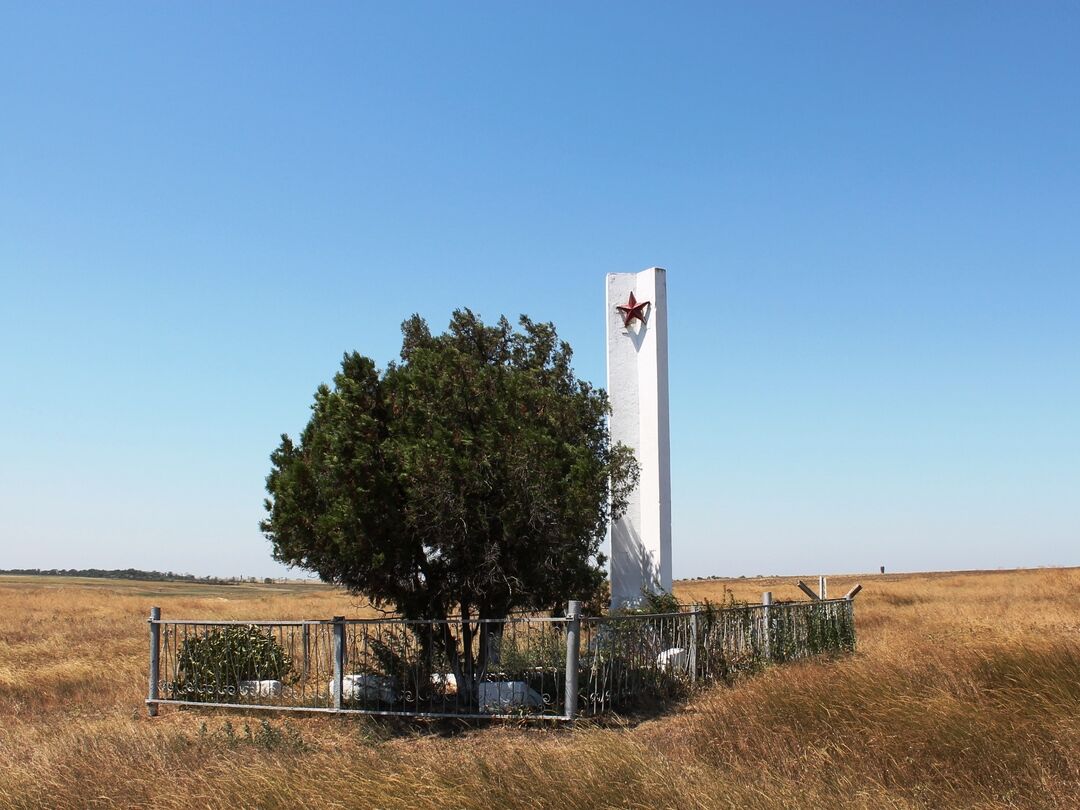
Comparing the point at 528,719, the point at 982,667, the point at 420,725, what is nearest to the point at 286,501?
the point at 420,725

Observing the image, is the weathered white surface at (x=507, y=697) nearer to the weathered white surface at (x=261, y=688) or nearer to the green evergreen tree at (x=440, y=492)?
the green evergreen tree at (x=440, y=492)

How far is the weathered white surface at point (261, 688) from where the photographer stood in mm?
15836

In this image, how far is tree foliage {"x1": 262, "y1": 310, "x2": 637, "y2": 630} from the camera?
45.9 feet

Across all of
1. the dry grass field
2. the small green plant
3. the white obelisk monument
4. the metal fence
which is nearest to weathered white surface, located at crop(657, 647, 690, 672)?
the metal fence

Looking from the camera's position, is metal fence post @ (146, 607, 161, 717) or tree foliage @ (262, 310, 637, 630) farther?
metal fence post @ (146, 607, 161, 717)

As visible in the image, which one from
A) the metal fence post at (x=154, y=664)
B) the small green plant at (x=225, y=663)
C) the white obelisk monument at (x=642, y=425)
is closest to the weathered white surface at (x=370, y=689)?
the small green plant at (x=225, y=663)

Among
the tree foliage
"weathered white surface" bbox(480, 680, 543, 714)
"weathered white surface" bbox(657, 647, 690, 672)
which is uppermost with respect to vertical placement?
the tree foliage

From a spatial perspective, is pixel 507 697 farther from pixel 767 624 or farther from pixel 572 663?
pixel 767 624

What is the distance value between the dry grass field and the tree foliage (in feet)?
7.82

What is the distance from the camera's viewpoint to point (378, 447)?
47.5ft

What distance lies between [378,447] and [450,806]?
7.57 metres

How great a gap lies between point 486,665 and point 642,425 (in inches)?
323

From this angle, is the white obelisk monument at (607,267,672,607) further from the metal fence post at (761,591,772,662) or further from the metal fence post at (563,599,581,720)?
the metal fence post at (563,599,581,720)

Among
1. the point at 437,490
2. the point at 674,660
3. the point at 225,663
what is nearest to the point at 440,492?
the point at 437,490
